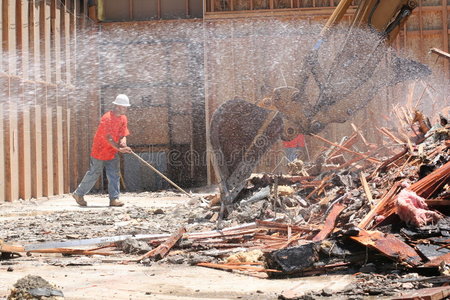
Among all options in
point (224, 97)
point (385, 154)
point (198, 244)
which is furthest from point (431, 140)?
point (224, 97)

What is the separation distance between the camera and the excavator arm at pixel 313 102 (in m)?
8.52

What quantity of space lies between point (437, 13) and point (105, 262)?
1409 centimetres

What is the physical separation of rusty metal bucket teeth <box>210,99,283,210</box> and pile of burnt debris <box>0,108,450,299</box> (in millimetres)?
428

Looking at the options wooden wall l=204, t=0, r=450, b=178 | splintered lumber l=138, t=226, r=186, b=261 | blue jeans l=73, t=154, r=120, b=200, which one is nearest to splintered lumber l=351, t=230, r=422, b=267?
splintered lumber l=138, t=226, r=186, b=261

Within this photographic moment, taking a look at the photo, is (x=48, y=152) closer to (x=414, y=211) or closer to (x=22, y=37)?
(x=22, y=37)

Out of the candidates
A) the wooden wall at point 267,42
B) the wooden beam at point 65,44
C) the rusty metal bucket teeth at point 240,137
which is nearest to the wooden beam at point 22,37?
the wooden beam at point 65,44

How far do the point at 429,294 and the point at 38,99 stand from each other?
1197 cm

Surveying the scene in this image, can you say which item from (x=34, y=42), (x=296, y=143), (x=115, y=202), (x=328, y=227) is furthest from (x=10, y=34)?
(x=328, y=227)

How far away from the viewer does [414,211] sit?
5816 millimetres

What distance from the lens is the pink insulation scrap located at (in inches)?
228

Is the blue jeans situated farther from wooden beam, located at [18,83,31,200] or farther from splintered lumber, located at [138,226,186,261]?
splintered lumber, located at [138,226,186,261]

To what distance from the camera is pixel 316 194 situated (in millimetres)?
8664

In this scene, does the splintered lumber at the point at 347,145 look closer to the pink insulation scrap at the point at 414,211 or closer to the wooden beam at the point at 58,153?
the pink insulation scrap at the point at 414,211

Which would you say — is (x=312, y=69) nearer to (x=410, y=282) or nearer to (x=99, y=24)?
(x=410, y=282)
